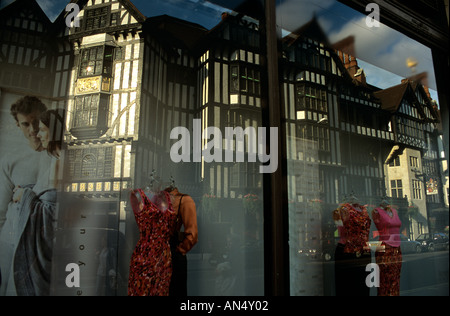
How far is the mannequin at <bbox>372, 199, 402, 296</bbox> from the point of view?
350 centimetres

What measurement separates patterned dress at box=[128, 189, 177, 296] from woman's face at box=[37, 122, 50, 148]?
931 millimetres

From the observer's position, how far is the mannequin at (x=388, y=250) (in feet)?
11.5

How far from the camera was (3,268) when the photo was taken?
2359 millimetres

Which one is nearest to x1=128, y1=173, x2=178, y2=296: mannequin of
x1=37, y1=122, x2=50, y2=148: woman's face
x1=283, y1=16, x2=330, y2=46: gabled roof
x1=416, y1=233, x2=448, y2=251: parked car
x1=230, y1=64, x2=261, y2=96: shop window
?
x1=37, y1=122, x2=50, y2=148: woman's face

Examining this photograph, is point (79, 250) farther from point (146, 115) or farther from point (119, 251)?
point (146, 115)

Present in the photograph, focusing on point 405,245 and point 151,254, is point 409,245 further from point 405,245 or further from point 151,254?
point 151,254

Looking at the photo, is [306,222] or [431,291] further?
[431,291]

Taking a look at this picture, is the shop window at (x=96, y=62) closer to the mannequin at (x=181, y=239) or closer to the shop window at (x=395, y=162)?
the mannequin at (x=181, y=239)

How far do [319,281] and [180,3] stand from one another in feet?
9.89

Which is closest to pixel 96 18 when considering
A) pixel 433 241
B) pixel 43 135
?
pixel 43 135

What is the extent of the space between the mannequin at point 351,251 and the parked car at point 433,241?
847 mm

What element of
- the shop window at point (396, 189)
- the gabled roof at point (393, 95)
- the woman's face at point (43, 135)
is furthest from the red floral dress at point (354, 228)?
the woman's face at point (43, 135)
